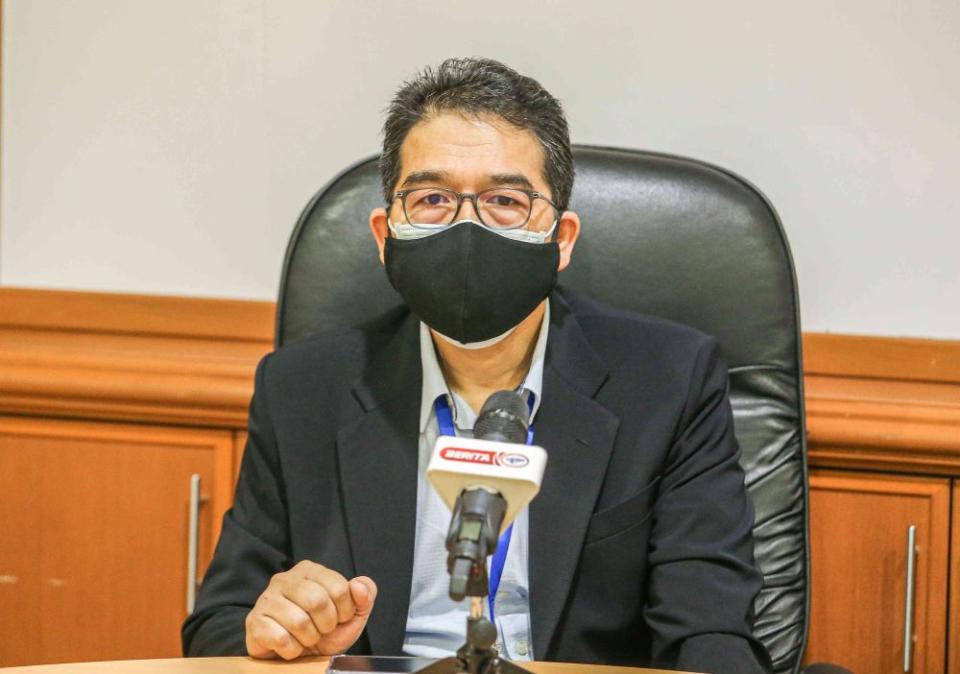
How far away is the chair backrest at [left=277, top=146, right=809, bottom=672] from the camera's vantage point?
1.86 meters

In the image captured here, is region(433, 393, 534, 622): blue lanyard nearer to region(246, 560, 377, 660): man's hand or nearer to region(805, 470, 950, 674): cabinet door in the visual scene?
region(246, 560, 377, 660): man's hand

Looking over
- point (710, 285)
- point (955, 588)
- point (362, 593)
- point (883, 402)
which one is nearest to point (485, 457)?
point (362, 593)

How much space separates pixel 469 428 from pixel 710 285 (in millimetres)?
438

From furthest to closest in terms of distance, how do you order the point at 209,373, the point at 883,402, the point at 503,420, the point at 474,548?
the point at 209,373, the point at 883,402, the point at 503,420, the point at 474,548

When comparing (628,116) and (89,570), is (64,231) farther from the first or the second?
(628,116)

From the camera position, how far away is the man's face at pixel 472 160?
66.2 inches

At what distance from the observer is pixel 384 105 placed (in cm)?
232

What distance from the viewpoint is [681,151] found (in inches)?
87.8

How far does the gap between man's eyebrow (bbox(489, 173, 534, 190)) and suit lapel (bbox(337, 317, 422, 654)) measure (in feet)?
1.05

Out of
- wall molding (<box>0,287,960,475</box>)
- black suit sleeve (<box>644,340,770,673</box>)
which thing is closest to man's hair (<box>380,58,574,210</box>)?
black suit sleeve (<box>644,340,770,673</box>)

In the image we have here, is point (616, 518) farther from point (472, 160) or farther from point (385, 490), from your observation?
point (472, 160)

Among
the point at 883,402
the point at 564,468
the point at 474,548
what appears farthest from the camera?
the point at 883,402

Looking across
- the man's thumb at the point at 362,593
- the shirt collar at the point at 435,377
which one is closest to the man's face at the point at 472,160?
the shirt collar at the point at 435,377

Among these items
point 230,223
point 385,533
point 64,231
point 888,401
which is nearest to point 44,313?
point 64,231
